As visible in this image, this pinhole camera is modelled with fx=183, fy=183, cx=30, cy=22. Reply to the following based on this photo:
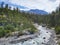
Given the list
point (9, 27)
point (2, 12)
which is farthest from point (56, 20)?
point (9, 27)

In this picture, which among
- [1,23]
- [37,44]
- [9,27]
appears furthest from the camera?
[1,23]

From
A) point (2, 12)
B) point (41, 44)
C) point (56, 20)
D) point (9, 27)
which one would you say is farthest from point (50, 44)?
point (2, 12)

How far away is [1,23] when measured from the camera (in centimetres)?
9000

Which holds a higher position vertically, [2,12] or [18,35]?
[2,12]

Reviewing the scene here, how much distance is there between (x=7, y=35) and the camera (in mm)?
73812

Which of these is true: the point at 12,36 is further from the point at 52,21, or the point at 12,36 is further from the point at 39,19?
the point at 39,19

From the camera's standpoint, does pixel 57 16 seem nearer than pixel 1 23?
No

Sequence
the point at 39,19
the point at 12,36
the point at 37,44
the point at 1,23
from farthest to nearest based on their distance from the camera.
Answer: the point at 39,19 < the point at 1,23 < the point at 12,36 < the point at 37,44

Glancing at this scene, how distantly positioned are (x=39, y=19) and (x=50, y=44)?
135 metres

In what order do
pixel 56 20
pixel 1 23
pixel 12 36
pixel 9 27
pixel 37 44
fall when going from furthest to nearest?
pixel 56 20 < pixel 1 23 < pixel 9 27 < pixel 12 36 < pixel 37 44

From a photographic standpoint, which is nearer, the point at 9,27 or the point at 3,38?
the point at 3,38

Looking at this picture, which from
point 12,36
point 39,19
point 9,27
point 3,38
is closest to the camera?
point 3,38

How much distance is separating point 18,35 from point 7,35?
5.41 m

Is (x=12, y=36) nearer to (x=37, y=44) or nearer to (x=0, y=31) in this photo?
(x=0, y=31)
